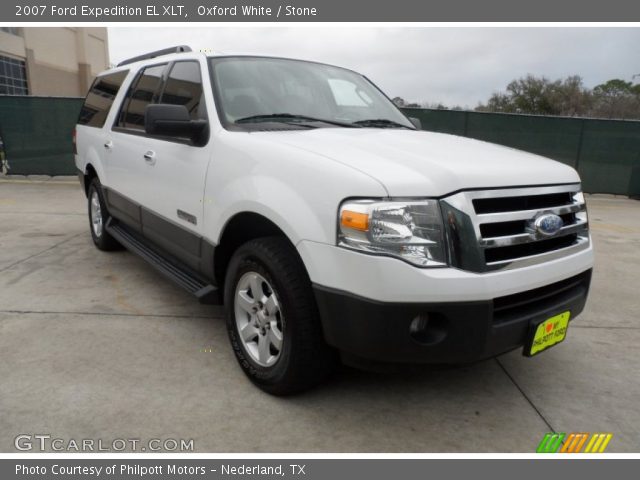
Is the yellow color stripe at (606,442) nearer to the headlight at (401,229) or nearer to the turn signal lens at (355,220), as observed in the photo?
the headlight at (401,229)

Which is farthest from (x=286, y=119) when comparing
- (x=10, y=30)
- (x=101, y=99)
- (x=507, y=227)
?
(x=10, y=30)

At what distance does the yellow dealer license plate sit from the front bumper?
0.27 ft

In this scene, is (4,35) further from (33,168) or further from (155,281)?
(155,281)

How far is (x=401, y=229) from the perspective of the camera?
2.12 meters

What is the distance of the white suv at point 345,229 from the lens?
2.13 metres

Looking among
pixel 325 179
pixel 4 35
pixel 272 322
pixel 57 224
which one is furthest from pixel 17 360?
pixel 4 35

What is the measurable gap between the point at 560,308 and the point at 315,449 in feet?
4.57

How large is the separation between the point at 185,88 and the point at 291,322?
2006mm

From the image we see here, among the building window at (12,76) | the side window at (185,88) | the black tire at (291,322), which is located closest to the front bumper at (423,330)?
the black tire at (291,322)

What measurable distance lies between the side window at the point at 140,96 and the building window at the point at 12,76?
3209 cm

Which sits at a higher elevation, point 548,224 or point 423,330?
point 548,224

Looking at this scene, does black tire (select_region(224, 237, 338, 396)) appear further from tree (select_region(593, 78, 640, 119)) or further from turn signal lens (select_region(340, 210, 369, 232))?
tree (select_region(593, 78, 640, 119))

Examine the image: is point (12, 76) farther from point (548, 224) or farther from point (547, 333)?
point (547, 333)

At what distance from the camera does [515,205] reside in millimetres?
2395
